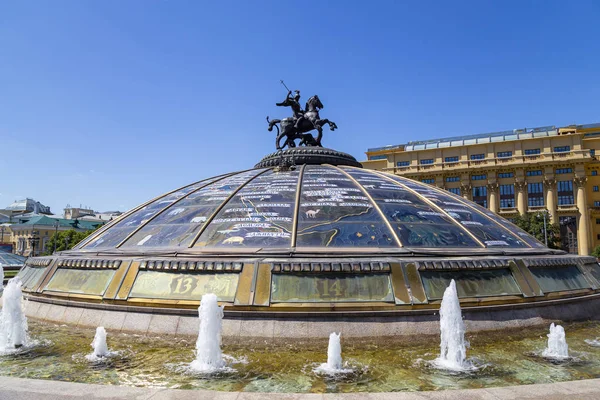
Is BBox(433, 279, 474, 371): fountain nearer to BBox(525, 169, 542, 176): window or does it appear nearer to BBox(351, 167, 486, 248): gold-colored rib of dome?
BBox(351, 167, 486, 248): gold-colored rib of dome

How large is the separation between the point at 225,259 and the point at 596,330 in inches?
312

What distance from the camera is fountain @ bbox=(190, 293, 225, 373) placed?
6.02m

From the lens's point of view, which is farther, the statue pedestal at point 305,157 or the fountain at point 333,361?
the statue pedestal at point 305,157

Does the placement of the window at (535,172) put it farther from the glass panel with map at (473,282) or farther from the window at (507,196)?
the glass panel with map at (473,282)

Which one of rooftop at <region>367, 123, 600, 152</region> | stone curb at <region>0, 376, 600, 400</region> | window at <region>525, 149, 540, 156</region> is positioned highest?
rooftop at <region>367, 123, 600, 152</region>

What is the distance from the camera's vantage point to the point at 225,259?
28.3 ft

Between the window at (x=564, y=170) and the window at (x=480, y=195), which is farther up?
the window at (x=564, y=170)

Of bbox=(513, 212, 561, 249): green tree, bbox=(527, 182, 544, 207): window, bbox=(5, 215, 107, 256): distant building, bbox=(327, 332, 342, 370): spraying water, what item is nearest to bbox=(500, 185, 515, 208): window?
bbox=(527, 182, 544, 207): window

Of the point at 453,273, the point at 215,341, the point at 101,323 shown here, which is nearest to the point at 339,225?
the point at 453,273

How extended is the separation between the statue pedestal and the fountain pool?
944cm

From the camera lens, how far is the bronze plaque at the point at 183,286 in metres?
8.04

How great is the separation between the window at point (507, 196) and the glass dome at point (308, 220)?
5064 centimetres

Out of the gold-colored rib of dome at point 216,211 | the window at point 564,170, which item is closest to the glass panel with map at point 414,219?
the gold-colored rib of dome at point 216,211

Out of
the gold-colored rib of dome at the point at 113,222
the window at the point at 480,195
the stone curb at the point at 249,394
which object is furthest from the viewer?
the window at the point at 480,195
